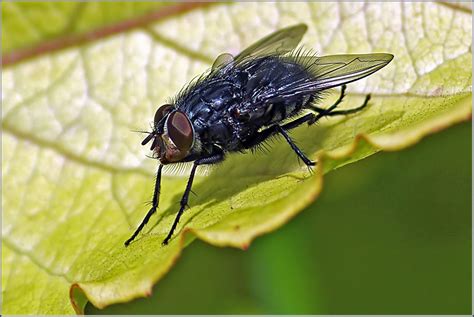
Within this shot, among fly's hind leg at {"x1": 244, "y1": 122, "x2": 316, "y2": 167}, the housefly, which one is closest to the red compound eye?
the housefly

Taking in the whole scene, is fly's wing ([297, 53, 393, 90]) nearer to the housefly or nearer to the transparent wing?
the housefly

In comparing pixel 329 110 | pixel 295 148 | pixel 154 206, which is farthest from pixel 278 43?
pixel 154 206

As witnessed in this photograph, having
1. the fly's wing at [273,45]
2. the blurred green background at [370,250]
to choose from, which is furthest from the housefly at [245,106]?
the blurred green background at [370,250]

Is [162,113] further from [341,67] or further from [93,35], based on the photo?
[93,35]

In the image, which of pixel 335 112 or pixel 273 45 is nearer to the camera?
pixel 335 112

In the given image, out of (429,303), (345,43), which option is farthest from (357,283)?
(345,43)

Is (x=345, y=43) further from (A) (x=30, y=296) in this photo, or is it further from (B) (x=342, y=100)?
(A) (x=30, y=296)

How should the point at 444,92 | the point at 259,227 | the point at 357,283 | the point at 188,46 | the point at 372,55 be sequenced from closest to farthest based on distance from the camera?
1. the point at 259,227
2. the point at 444,92
3. the point at 372,55
4. the point at 357,283
5. the point at 188,46
